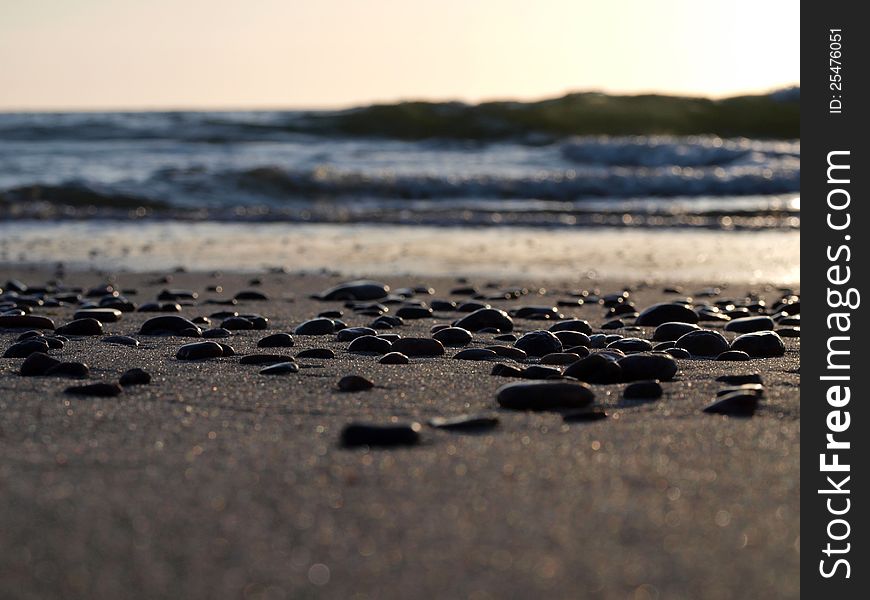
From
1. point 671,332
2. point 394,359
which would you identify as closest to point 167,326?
point 394,359

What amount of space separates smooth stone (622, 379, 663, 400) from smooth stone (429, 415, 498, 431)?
451mm

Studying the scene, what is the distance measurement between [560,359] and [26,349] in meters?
1.65

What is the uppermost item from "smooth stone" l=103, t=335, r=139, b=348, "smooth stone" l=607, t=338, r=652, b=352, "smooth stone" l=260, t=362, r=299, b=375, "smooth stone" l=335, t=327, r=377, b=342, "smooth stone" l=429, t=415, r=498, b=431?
"smooth stone" l=429, t=415, r=498, b=431

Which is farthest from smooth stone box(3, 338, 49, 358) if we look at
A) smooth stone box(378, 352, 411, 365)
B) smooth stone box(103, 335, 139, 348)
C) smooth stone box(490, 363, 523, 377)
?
smooth stone box(490, 363, 523, 377)

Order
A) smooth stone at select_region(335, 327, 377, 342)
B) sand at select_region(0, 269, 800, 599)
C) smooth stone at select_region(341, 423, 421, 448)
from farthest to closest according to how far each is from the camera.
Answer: smooth stone at select_region(335, 327, 377, 342) < smooth stone at select_region(341, 423, 421, 448) < sand at select_region(0, 269, 800, 599)

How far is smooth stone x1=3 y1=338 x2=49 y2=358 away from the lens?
3.10 meters

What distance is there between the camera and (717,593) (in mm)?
1232

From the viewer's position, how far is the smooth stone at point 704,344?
322cm

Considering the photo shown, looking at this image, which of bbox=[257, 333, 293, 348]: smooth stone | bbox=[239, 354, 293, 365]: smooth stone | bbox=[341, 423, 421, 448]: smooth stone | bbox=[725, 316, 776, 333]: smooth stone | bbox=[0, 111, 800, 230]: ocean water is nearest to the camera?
bbox=[341, 423, 421, 448]: smooth stone

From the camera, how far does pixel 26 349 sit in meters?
3.14

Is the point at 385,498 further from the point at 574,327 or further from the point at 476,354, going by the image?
the point at 574,327

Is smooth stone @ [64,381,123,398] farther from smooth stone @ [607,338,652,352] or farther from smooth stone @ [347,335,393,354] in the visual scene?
smooth stone @ [607,338,652,352]

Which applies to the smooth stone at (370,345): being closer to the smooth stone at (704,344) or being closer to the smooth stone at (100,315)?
the smooth stone at (704,344)
